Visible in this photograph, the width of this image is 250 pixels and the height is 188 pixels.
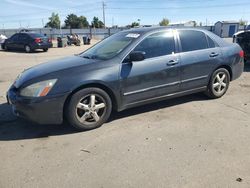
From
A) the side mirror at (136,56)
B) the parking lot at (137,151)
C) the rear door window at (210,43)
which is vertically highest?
the rear door window at (210,43)

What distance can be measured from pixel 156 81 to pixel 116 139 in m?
1.38

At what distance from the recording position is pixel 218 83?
18.4ft

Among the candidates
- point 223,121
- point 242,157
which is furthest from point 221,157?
point 223,121

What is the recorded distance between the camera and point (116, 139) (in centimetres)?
388

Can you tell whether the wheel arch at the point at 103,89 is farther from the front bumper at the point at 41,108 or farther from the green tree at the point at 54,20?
the green tree at the point at 54,20

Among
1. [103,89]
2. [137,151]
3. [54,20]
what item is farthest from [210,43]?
[54,20]

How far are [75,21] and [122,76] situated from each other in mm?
104713

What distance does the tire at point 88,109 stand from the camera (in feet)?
13.1

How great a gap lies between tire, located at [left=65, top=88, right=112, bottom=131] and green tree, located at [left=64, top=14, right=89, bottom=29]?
330 feet

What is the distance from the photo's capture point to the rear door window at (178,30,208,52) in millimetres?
5043

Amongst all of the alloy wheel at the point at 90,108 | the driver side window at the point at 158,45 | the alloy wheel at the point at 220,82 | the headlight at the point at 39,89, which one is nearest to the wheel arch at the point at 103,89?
the alloy wheel at the point at 90,108

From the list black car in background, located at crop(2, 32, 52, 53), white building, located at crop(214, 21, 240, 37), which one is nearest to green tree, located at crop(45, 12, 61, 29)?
white building, located at crop(214, 21, 240, 37)

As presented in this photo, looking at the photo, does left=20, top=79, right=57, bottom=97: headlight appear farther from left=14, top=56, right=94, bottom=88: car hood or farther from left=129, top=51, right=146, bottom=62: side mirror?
left=129, top=51, right=146, bottom=62: side mirror

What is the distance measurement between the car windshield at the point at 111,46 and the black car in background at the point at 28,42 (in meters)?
15.0
